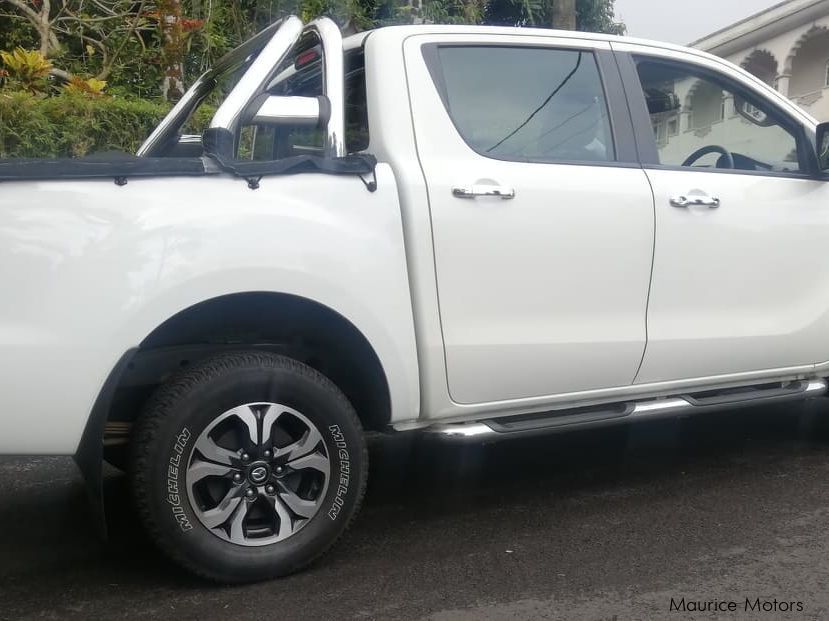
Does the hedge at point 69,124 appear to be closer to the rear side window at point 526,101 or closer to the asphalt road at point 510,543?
the asphalt road at point 510,543

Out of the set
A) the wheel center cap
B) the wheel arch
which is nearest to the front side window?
the wheel arch

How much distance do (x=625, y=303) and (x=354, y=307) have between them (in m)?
1.16

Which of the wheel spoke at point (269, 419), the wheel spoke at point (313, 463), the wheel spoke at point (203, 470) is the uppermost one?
the wheel spoke at point (269, 419)

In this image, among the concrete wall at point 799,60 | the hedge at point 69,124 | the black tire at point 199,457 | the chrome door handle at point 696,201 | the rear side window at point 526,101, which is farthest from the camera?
the concrete wall at point 799,60

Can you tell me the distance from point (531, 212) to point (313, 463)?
1.23m

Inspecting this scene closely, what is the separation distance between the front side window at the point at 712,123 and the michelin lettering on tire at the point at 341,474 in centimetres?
192

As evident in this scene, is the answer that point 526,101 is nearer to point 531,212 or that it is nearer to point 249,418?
point 531,212

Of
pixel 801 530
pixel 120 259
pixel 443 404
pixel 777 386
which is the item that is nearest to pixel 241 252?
pixel 120 259

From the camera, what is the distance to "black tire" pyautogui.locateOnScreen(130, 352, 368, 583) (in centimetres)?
283

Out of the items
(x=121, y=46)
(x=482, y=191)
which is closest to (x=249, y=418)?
(x=482, y=191)

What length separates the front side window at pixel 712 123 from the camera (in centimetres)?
402

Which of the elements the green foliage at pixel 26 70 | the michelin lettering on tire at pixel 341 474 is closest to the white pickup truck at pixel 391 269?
the michelin lettering on tire at pixel 341 474

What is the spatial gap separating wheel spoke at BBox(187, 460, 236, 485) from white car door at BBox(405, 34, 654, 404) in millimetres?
869

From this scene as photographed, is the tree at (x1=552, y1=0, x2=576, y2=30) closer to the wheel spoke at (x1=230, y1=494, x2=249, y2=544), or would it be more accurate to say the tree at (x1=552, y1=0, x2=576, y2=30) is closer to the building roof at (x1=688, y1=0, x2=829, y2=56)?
the wheel spoke at (x1=230, y1=494, x2=249, y2=544)
